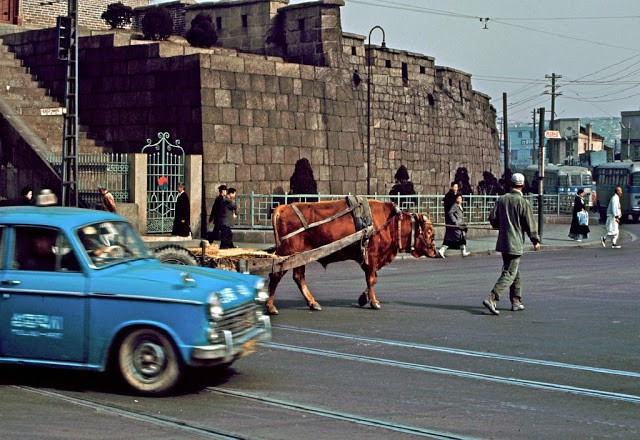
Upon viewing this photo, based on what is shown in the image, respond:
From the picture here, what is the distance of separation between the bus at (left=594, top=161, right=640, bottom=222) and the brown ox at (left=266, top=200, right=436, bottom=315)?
3623 cm

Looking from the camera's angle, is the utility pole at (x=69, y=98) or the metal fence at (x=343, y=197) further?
the metal fence at (x=343, y=197)

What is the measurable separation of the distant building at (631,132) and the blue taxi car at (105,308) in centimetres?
10103

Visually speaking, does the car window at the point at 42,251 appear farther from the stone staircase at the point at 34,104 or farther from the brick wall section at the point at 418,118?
the brick wall section at the point at 418,118

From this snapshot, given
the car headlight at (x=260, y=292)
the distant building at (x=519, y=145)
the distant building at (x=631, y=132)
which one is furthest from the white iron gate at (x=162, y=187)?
the distant building at (x=519, y=145)

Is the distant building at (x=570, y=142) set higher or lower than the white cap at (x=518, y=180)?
higher

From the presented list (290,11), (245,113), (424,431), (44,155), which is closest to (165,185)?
(44,155)

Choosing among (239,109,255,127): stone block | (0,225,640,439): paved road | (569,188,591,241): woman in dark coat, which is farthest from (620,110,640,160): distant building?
(0,225,640,439): paved road

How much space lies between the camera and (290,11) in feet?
119

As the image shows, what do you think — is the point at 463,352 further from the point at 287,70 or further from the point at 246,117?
the point at 287,70

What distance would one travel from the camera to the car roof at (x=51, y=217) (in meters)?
8.28

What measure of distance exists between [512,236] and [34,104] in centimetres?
2185

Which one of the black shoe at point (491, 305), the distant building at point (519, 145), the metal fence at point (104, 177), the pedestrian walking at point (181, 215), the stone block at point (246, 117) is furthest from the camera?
the distant building at point (519, 145)

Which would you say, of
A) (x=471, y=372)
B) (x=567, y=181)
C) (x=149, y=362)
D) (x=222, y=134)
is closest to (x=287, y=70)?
(x=222, y=134)

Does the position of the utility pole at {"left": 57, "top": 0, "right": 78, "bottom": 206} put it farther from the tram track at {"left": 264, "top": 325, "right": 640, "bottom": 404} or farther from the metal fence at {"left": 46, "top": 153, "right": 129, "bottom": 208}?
the tram track at {"left": 264, "top": 325, "right": 640, "bottom": 404}
